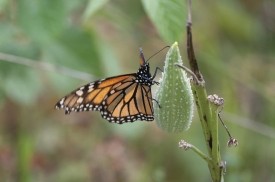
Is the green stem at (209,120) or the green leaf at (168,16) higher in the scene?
the green leaf at (168,16)

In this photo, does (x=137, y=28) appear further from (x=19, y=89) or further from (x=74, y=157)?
(x=19, y=89)

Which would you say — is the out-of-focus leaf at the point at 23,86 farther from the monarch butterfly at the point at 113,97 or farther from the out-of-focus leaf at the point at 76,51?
the monarch butterfly at the point at 113,97

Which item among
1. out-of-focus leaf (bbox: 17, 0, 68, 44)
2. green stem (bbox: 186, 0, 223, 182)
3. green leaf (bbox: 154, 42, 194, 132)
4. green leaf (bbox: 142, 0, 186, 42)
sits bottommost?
green stem (bbox: 186, 0, 223, 182)

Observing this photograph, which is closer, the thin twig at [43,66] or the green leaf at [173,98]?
the green leaf at [173,98]

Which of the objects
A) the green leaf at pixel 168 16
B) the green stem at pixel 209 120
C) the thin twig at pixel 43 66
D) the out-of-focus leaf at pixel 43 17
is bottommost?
the green stem at pixel 209 120

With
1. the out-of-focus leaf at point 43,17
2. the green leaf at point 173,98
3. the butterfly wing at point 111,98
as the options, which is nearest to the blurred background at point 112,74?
the out-of-focus leaf at point 43,17

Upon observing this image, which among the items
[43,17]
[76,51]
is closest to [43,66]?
[76,51]

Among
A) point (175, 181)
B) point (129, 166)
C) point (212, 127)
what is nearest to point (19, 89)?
point (129, 166)

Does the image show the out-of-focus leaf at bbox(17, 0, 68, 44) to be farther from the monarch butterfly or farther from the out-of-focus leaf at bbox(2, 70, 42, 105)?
the out-of-focus leaf at bbox(2, 70, 42, 105)

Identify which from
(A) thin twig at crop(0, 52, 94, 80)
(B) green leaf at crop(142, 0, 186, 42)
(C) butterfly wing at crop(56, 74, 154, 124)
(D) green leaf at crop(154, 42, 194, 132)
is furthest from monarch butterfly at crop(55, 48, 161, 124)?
(D) green leaf at crop(154, 42, 194, 132)
